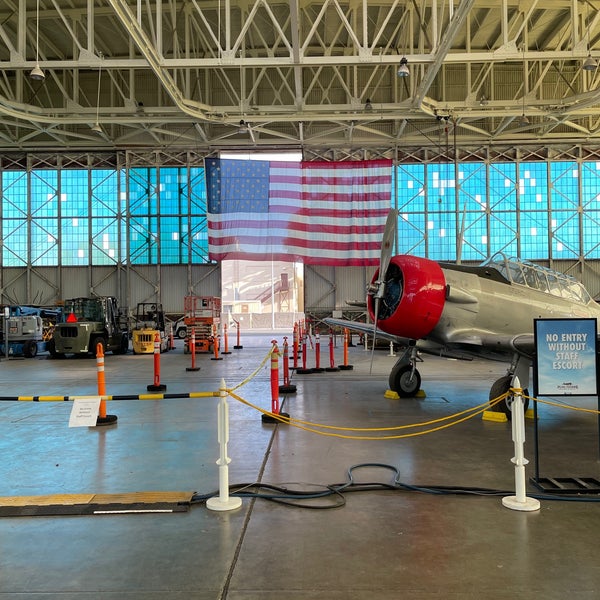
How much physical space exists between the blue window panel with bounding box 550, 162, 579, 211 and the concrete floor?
22834 millimetres

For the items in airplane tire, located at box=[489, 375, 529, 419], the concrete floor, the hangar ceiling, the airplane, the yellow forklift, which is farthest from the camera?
the yellow forklift

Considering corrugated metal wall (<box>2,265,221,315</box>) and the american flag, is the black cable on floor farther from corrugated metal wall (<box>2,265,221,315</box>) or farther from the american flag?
corrugated metal wall (<box>2,265,221,315</box>)

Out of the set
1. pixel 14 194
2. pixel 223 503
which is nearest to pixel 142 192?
pixel 14 194

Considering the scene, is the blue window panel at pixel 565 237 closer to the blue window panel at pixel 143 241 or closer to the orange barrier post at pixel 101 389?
the blue window panel at pixel 143 241

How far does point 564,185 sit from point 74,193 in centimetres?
2829

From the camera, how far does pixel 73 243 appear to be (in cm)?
2772

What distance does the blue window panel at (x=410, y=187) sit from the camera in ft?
89.9

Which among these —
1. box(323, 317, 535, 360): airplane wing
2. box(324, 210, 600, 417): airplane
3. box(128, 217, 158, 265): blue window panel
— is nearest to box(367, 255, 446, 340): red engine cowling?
box(324, 210, 600, 417): airplane

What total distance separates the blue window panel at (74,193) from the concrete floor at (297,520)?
22284 millimetres

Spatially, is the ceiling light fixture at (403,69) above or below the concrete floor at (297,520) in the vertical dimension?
above

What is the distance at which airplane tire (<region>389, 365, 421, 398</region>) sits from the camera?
374 inches

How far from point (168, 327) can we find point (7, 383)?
1369 cm

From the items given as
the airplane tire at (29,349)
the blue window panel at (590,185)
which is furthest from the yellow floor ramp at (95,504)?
the blue window panel at (590,185)

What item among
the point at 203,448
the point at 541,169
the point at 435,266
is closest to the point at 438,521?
the point at 203,448
